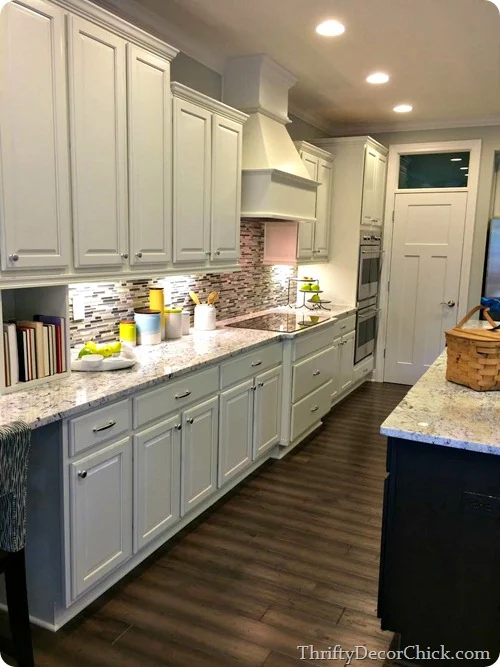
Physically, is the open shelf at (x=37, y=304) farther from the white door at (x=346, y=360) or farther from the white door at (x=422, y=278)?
the white door at (x=422, y=278)

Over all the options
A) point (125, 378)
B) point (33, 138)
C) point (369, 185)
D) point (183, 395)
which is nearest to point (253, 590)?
point (183, 395)

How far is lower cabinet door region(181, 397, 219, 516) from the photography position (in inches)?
110

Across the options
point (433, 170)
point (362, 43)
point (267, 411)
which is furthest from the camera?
point (433, 170)

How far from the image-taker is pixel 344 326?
5.10 metres

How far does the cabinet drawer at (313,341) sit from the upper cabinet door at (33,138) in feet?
6.68

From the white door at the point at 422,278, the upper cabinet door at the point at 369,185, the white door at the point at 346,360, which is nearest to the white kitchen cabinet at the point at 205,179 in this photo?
the white door at the point at 346,360

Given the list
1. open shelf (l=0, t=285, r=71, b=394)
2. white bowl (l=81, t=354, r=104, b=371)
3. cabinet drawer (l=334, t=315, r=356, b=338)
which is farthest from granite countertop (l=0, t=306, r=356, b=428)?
cabinet drawer (l=334, t=315, r=356, b=338)

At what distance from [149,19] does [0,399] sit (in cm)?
228

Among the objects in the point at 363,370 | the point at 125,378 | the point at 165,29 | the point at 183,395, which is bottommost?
the point at 363,370

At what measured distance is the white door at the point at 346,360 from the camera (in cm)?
512

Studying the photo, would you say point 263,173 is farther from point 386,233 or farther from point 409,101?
point 386,233

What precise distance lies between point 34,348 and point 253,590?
1.41 m

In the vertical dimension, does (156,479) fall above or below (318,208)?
below

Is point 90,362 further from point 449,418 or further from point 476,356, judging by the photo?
point 476,356
